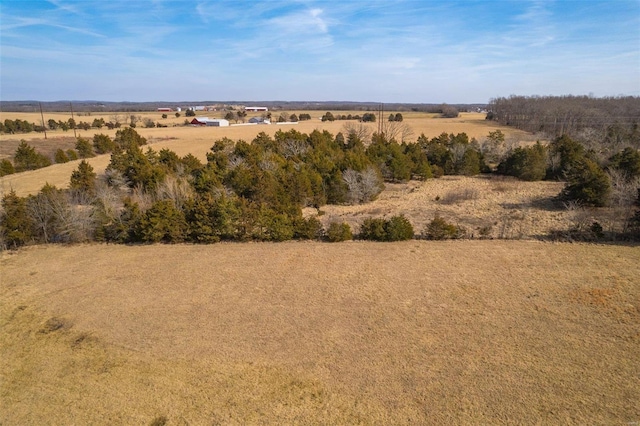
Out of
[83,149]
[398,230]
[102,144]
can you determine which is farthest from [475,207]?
[102,144]

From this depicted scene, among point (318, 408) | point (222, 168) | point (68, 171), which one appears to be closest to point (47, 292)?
point (318, 408)

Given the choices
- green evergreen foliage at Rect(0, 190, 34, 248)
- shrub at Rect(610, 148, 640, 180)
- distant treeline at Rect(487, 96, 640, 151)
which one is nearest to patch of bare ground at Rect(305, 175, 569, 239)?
shrub at Rect(610, 148, 640, 180)

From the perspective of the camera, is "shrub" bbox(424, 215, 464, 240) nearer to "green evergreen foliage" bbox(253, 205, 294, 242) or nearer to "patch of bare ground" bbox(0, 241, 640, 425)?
"patch of bare ground" bbox(0, 241, 640, 425)

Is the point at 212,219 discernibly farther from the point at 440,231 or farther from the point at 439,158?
the point at 439,158

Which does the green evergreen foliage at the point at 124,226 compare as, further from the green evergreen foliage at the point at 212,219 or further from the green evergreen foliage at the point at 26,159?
the green evergreen foliage at the point at 26,159

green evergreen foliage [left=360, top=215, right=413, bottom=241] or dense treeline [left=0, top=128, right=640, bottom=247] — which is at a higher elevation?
dense treeline [left=0, top=128, right=640, bottom=247]

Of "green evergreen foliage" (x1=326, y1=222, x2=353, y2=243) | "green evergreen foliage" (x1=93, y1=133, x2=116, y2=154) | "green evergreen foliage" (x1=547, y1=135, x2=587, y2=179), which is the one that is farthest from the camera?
"green evergreen foliage" (x1=93, y1=133, x2=116, y2=154)

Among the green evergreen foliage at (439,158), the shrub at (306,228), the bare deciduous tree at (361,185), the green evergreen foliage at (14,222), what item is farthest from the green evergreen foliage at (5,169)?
the green evergreen foliage at (439,158)
